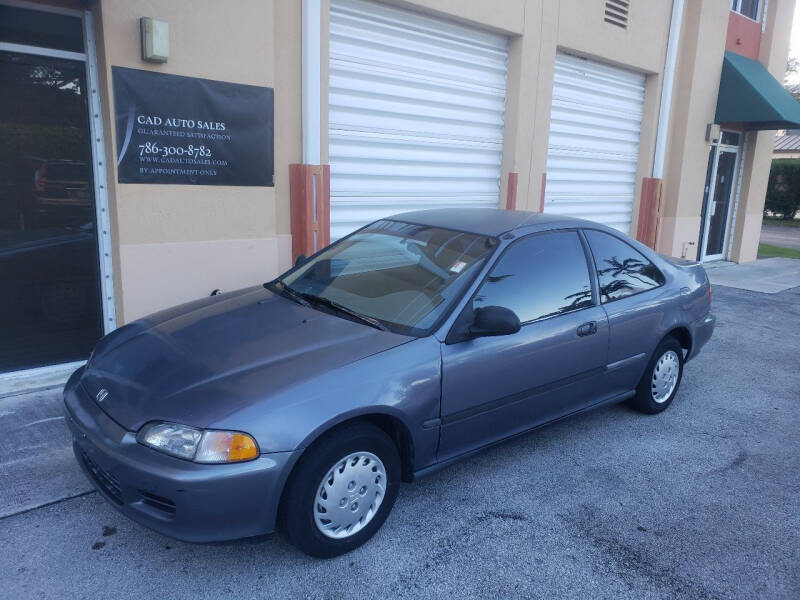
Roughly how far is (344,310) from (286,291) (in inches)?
24.6

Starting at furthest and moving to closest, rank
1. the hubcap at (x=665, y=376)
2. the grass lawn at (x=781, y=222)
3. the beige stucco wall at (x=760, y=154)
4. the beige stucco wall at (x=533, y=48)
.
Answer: the grass lawn at (x=781, y=222) < the beige stucco wall at (x=760, y=154) < the beige stucco wall at (x=533, y=48) < the hubcap at (x=665, y=376)

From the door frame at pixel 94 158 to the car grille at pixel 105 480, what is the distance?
Answer: 2309 mm

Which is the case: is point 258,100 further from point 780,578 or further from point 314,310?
point 780,578

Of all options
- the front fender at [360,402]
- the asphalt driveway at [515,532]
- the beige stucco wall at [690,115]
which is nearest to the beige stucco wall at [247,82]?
the asphalt driveway at [515,532]

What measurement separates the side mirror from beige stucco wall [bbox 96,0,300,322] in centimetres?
309

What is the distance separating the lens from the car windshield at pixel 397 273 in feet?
11.2

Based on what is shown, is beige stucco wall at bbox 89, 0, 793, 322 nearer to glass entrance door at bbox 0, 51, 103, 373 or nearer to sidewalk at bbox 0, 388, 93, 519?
glass entrance door at bbox 0, 51, 103, 373

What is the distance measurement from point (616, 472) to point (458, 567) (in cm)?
150

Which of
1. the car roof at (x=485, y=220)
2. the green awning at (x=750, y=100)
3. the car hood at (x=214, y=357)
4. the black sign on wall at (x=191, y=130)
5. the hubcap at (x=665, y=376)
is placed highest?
the green awning at (x=750, y=100)

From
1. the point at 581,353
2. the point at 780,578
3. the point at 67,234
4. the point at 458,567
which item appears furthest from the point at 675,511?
the point at 67,234

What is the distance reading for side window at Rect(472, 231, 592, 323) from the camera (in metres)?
3.58

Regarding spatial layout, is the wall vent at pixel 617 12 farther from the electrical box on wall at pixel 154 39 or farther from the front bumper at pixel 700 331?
the electrical box on wall at pixel 154 39

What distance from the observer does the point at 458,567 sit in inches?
115

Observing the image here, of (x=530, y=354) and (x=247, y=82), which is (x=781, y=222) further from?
(x=530, y=354)
